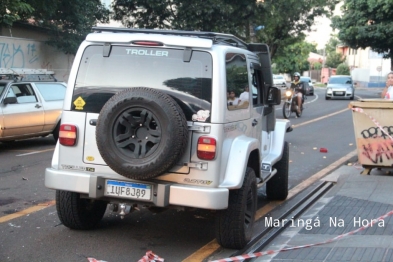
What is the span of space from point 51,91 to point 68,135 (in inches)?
327

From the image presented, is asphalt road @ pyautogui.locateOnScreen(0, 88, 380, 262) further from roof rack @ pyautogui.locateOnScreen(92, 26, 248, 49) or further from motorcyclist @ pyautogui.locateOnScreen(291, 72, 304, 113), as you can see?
motorcyclist @ pyautogui.locateOnScreen(291, 72, 304, 113)

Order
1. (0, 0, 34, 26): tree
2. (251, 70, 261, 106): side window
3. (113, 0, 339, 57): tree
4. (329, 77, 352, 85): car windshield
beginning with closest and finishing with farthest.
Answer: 1. (251, 70, 261, 106): side window
2. (0, 0, 34, 26): tree
3. (113, 0, 339, 57): tree
4. (329, 77, 352, 85): car windshield

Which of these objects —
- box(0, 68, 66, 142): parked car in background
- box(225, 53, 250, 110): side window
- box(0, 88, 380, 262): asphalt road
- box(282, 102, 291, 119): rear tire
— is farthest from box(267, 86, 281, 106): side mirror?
box(282, 102, 291, 119): rear tire

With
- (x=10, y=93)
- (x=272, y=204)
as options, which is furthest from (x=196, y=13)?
(x=272, y=204)

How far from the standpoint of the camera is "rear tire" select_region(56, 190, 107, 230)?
5.91 meters

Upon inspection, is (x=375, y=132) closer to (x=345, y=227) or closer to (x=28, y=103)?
(x=345, y=227)

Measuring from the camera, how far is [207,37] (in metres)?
5.64

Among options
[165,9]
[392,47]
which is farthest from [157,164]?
[392,47]

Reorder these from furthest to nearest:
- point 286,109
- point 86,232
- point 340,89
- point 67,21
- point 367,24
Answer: point 367,24 < point 340,89 < point 286,109 < point 67,21 < point 86,232

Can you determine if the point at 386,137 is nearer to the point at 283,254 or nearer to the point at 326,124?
the point at 283,254

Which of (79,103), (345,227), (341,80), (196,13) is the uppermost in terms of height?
(196,13)

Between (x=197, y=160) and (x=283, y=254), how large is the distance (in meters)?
1.27

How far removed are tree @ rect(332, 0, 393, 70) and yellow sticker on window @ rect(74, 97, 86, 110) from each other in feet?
112

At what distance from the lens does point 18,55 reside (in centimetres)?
2084
